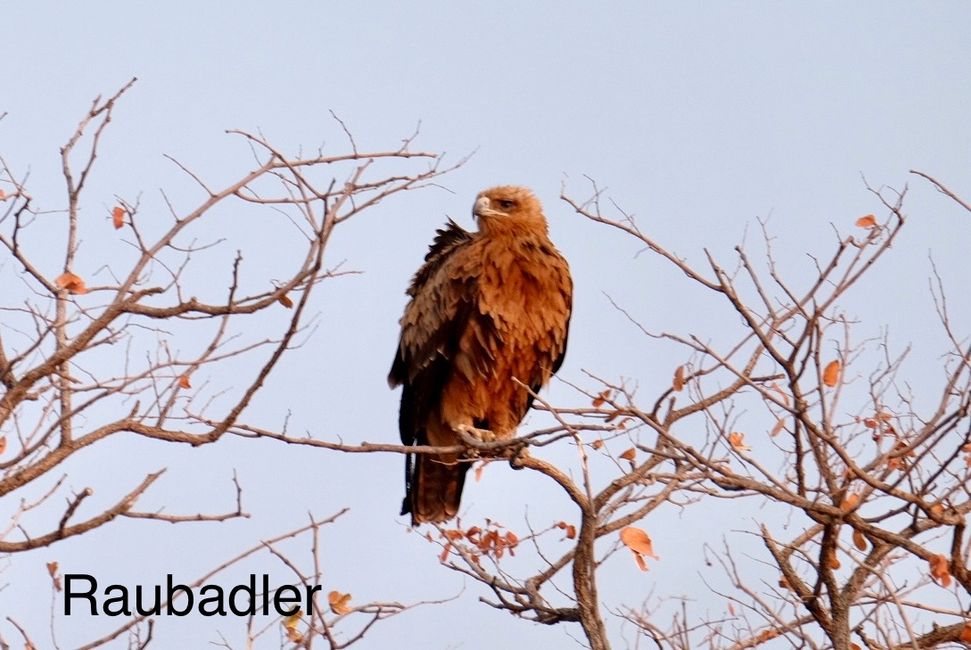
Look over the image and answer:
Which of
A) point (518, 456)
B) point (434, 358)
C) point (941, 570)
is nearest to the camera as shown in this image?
point (941, 570)

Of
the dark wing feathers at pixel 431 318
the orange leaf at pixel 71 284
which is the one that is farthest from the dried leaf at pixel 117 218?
the dark wing feathers at pixel 431 318

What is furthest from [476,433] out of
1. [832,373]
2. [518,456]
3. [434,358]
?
[832,373]

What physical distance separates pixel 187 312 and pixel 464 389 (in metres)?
2.46

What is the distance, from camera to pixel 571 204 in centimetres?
495

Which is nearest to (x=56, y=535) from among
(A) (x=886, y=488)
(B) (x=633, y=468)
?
(B) (x=633, y=468)

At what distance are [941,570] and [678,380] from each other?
1.12 m

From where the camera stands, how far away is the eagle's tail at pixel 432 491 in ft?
21.9

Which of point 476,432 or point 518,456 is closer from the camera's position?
point 518,456

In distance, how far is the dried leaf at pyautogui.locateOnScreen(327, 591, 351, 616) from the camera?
4.57 metres

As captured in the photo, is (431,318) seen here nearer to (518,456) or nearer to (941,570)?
(518,456)

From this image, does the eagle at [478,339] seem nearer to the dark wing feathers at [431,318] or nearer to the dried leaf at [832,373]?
the dark wing feathers at [431,318]

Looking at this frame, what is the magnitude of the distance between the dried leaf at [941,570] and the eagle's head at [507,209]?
3.26 m

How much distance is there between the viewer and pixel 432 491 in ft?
22.0

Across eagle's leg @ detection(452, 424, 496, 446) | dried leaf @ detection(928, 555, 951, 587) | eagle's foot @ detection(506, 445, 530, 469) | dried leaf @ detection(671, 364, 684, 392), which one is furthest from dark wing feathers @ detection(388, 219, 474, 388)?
dried leaf @ detection(928, 555, 951, 587)
